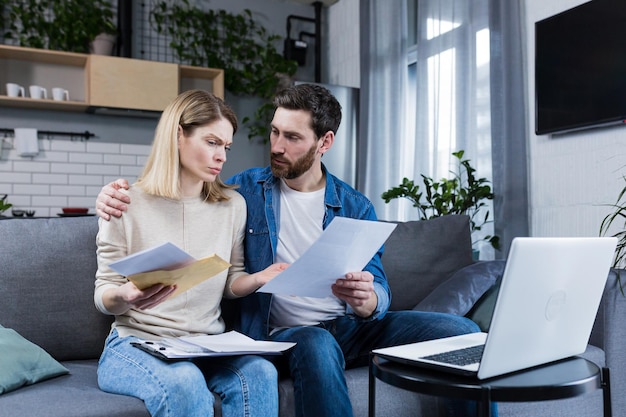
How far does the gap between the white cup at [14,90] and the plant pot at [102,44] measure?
0.57 m

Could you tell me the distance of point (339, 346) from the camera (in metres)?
1.81

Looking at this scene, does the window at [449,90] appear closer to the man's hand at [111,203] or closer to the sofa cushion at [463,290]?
the sofa cushion at [463,290]

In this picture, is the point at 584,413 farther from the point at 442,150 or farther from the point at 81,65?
the point at 81,65

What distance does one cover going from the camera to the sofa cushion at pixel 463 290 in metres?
2.23

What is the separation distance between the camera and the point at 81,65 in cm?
473

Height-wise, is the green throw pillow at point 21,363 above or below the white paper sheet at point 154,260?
below

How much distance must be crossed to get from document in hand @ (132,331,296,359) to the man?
115mm

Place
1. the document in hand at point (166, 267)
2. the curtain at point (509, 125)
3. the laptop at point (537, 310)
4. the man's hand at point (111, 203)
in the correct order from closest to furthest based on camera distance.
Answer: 1. the laptop at point (537, 310)
2. the document in hand at point (166, 267)
3. the man's hand at point (111, 203)
4. the curtain at point (509, 125)

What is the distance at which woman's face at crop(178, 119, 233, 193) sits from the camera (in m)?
1.76

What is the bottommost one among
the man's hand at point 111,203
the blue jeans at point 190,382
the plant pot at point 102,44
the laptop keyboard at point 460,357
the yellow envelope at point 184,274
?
the blue jeans at point 190,382

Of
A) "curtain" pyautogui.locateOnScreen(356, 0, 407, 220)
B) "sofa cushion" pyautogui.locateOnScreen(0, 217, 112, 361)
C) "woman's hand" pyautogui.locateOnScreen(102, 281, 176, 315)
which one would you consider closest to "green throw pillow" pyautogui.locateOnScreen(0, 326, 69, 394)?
"sofa cushion" pyautogui.locateOnScreen(0, 217, 112, 361)

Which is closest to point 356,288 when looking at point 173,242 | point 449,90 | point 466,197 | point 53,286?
point 173,242

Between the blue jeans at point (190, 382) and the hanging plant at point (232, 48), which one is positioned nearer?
the blue jeans at point (190, 382)

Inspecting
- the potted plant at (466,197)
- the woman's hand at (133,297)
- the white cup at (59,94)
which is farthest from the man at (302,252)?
the white cup at (59,94)
